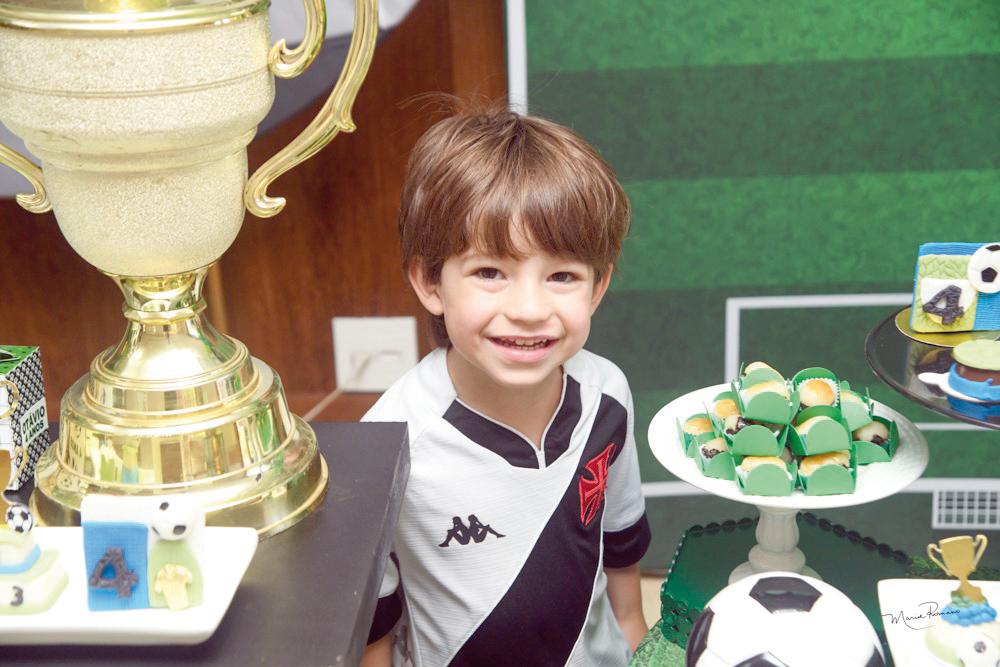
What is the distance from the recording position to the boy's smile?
45.0 inches

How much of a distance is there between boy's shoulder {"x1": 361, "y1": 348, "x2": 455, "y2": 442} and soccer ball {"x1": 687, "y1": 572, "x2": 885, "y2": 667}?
1.36 ft

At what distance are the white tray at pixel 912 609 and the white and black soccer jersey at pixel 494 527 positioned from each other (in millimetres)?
390

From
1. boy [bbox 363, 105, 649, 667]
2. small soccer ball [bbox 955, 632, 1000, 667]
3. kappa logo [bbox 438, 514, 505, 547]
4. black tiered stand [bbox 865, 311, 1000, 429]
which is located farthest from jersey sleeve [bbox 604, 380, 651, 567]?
small soccer ball [bbox 955, 632, 1000, 667]

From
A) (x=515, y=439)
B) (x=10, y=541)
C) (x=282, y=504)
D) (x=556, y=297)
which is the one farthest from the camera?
(x=515, y=439)

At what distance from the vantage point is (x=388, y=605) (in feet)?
4.27

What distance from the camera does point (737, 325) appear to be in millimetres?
1917

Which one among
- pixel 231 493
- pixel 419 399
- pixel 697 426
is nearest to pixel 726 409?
pixel 697 426

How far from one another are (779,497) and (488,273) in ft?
1.27

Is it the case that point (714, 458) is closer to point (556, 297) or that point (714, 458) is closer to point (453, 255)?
point (556, 297)

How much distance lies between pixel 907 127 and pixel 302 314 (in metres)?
1.14

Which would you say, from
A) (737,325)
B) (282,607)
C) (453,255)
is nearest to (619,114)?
(737,325)

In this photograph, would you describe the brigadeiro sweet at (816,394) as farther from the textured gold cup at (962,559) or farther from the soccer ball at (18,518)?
the soccer ball at (18,518)

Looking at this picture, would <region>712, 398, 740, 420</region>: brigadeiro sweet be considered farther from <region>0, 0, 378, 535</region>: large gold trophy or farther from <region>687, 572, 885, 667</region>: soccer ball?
<region>0, 0, 378, 535</region>: large gold trophy

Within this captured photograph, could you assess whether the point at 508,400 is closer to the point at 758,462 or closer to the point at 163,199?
the point at 758,462
